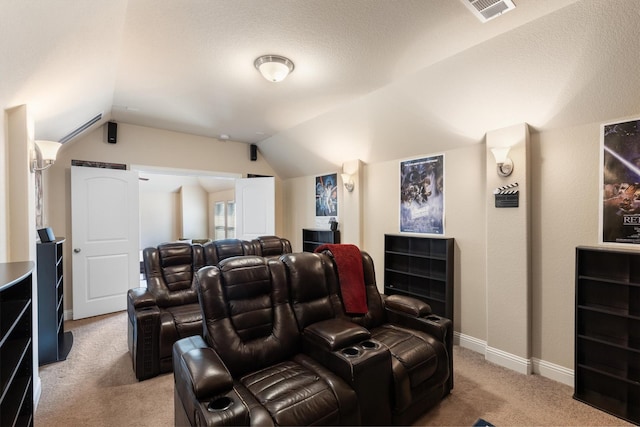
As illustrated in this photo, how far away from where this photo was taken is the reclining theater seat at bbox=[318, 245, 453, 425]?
1.93 m

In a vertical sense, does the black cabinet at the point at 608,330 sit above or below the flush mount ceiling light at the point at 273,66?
below

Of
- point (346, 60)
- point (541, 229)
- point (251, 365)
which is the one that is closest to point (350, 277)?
point (251, 365)

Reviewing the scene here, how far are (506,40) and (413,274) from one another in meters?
2.60

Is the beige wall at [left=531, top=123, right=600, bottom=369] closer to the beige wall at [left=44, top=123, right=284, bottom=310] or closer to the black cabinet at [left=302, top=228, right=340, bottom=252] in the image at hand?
the black cabinet at [left=302, top=228, right=340, bottom=252]

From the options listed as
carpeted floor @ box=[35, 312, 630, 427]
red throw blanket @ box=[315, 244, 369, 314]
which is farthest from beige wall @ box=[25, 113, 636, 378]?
red throw blanket @ box=[315, 244, 369, 314]

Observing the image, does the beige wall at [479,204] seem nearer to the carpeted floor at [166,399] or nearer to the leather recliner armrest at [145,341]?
the carpeted floor at [166,399]

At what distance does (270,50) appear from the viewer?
8.02 ft

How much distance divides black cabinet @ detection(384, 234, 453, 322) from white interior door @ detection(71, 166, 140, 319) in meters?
3.84

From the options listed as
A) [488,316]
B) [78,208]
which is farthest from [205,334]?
[78,208]

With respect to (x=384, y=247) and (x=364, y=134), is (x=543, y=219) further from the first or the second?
(x=364, y=134)

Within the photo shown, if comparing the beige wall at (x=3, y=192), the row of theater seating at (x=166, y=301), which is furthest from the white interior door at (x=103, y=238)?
the beige wall at (x=3, y=192)

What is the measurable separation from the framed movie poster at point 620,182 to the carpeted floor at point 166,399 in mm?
1360

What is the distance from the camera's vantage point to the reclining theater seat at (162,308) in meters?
2.58

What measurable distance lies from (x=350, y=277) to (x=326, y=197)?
275 centimetres
